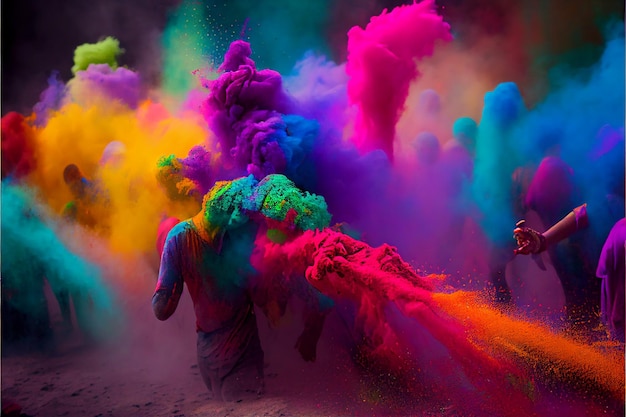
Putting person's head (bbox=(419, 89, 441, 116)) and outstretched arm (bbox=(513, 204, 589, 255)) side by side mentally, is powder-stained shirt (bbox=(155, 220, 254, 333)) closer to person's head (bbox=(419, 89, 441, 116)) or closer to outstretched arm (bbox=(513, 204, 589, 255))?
person's head (bbox=(419, 89, 441, 116))

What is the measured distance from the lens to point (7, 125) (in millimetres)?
4375

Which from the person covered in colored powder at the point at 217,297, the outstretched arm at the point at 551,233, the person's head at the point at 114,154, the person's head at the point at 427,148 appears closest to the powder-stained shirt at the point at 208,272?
the person covered in colored powder at the point at 217,297

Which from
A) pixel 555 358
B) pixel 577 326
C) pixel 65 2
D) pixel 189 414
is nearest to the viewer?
pixel 555 358

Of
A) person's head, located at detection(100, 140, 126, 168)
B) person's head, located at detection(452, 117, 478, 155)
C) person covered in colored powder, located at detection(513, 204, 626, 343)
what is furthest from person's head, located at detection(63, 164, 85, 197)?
person covered in colored powder, located at detection(513, 204, 626, 343)

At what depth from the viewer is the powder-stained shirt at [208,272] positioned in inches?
127

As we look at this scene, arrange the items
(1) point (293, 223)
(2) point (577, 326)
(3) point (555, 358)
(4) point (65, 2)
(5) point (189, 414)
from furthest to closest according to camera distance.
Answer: (4) point (65, 2) < (5) point (189, 414) < (1) point (293, 223) < (2) point (577, 326) < (3) point (555, 358)

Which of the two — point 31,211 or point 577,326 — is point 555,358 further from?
point 31,211

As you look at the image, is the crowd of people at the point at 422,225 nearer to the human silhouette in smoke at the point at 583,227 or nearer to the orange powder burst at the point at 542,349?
the human silhouette in smoke at the point at 583,227

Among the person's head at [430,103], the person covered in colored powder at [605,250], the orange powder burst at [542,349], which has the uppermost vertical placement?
the person's head at [430,103]

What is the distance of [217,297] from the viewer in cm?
325

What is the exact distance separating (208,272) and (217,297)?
0.15 meters

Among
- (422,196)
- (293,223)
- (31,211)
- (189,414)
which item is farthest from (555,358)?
(31,211)

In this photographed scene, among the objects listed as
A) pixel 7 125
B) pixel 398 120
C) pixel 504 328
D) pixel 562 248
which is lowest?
pixel 504 328

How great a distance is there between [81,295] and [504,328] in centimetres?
306
